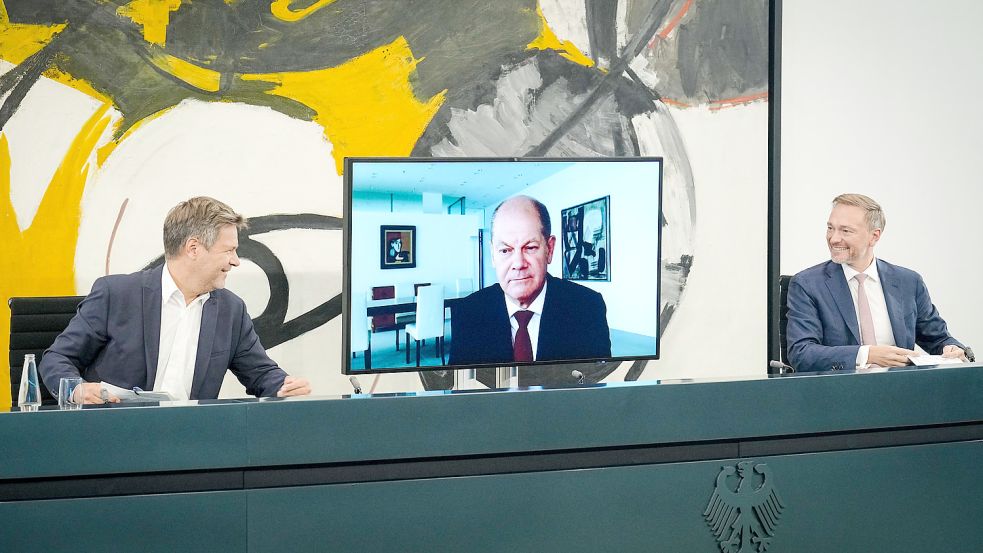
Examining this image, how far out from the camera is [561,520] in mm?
1680

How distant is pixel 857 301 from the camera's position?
9.39 feet

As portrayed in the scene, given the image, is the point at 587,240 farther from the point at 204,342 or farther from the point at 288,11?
the point at 288,11

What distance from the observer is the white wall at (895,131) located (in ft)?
12.2

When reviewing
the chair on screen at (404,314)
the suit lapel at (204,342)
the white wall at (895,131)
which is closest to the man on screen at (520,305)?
the chair on screen at (404,314)

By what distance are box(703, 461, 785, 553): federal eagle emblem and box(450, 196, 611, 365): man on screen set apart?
0.79 metres

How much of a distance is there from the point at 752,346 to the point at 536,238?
1.64m

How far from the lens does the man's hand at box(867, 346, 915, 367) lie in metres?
2.45

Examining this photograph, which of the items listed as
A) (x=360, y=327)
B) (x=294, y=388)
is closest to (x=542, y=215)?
(x=360, y=327)

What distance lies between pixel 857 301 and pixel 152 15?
259 centimetres

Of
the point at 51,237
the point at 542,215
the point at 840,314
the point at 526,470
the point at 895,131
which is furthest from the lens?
the point at 895,131

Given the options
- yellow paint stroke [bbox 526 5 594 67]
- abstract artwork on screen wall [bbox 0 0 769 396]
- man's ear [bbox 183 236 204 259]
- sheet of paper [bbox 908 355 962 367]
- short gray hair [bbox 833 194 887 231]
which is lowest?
sheet of paper [bbox 908 355 962 367]

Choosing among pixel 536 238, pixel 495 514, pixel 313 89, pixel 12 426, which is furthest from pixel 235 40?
pixel 495 514

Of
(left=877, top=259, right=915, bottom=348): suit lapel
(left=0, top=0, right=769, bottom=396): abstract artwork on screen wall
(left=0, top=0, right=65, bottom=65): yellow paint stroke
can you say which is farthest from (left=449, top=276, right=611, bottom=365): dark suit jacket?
(left=0, top=0, right=65, bottom=65): yellow paint stroke

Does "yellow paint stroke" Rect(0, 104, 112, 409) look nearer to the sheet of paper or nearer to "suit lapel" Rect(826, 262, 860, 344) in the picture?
"suit lapel" Rect(826, 262, 860, 344)
